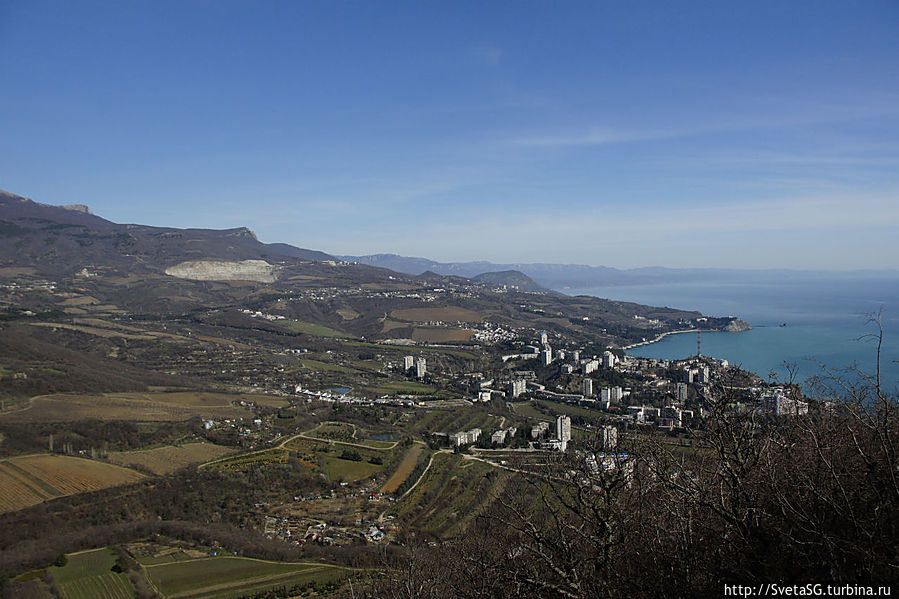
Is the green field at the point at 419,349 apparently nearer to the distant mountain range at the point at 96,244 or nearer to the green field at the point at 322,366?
the green field at the point at 322,366

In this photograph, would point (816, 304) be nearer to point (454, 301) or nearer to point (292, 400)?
point (454, 301)

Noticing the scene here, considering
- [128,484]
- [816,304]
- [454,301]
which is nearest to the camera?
[128,484]

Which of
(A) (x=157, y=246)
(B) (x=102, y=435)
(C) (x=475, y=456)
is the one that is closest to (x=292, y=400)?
(B) (x=102, y=435)

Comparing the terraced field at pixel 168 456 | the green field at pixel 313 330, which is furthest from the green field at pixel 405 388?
the green field at pixel 313 330

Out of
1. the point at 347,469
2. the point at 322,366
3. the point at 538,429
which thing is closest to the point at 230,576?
the point at 347,469

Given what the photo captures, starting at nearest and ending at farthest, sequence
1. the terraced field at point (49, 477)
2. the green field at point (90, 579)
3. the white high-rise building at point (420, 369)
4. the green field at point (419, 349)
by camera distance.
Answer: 1. the green field at point (90, 579)
2. the terraced field at point (49, 477)
3. the white high-rise building at point (420, 369)
4. the green field at point (419, 349)

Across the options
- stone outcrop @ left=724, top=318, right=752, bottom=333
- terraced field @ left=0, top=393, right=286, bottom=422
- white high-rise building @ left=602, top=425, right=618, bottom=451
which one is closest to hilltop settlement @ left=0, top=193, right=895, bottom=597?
white high-rise building @ left=602, top=425, right=618, bottom=451
